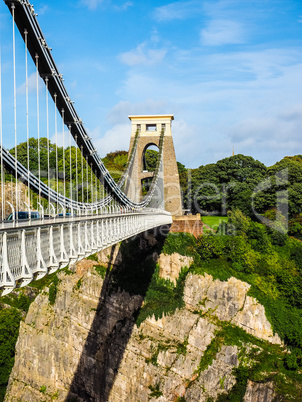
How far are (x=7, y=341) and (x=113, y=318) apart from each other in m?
9.78

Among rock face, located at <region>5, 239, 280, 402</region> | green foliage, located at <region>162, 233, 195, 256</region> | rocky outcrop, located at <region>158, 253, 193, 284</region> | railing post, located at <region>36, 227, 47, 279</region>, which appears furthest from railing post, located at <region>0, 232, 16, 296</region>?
green foliage, located at <region>162, 233, 195, 256</region>

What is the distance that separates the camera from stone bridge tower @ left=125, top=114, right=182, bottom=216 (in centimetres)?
4922

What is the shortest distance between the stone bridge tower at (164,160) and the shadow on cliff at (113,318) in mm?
9503

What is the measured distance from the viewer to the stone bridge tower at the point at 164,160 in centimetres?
4922

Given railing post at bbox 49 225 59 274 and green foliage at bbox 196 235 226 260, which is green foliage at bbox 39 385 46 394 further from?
railing post at bbox 49 225 59 274

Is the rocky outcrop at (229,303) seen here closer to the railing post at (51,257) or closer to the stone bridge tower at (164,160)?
the stone bridge tower at (164,160)

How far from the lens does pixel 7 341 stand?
40094 mm

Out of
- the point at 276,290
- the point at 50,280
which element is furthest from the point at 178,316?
the point at 50,280

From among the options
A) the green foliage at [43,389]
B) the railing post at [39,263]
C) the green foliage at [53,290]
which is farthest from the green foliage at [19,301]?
the railing post at [39,263]

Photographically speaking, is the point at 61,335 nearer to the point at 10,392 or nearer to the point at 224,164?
the point at 10,392

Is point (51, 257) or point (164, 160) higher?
point (164, 160)

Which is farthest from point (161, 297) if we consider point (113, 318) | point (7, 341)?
point (7, 341)

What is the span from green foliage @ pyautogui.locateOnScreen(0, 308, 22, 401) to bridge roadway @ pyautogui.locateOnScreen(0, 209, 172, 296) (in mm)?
24373

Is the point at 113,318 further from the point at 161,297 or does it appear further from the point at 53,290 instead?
the point at 53,290
